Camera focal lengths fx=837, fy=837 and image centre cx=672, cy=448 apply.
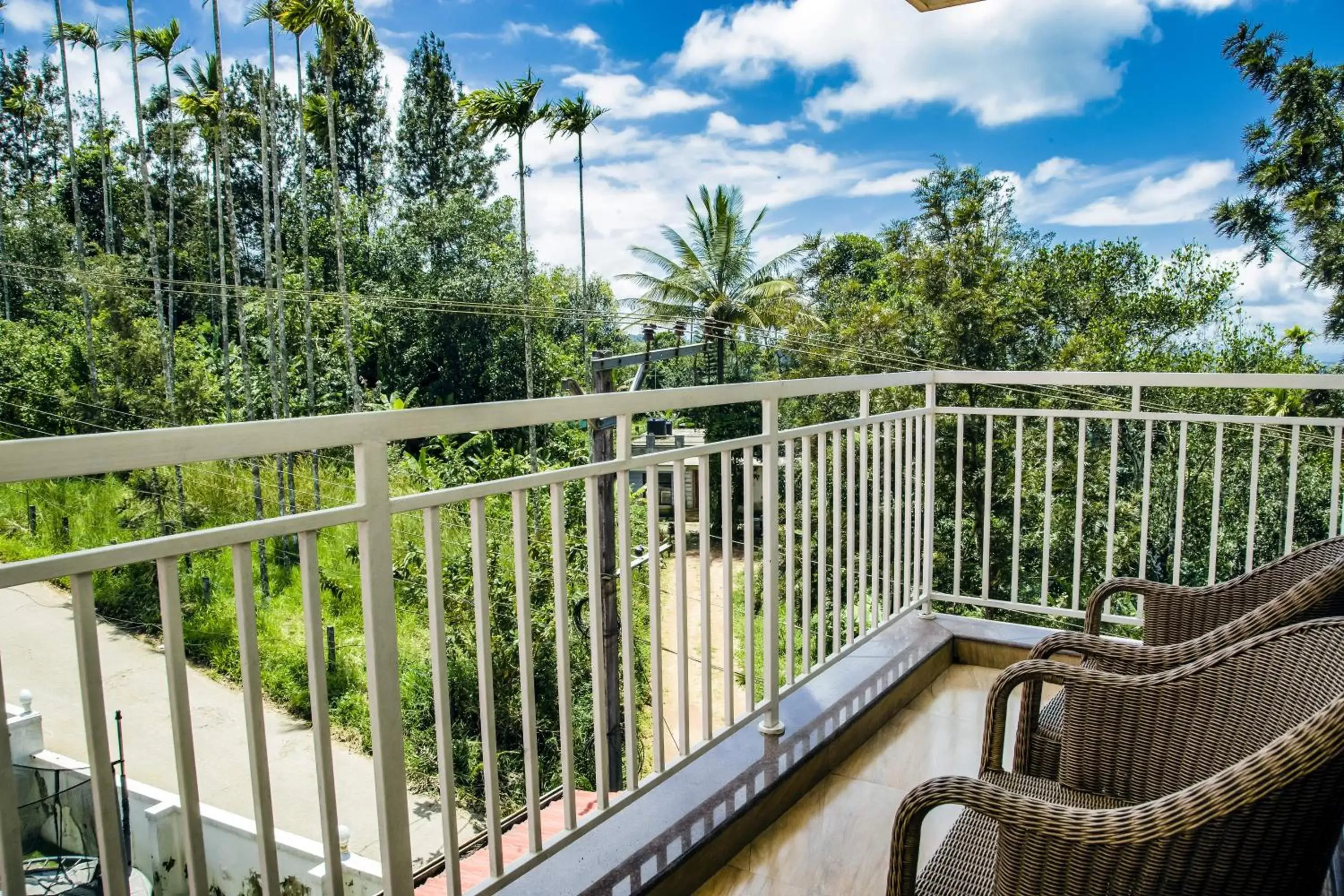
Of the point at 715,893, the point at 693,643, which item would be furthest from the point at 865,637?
Answer: the point at 693,643

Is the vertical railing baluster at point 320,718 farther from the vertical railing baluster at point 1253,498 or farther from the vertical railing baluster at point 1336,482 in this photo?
the vertical railing baluster at point 1336,482

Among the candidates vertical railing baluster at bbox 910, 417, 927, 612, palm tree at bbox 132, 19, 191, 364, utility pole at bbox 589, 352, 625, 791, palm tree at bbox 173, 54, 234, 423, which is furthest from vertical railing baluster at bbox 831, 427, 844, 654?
palm tree at bbox 132, 19, 191, 364

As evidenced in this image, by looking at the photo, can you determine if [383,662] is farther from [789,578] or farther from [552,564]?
[789,578]

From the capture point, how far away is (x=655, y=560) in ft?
5.41

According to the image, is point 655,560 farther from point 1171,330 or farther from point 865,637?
point 1171,330

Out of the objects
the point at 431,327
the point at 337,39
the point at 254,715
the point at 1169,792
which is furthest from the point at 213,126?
the point at 1169,792

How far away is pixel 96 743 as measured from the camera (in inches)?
33.3

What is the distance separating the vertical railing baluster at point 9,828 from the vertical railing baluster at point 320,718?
0.30 m

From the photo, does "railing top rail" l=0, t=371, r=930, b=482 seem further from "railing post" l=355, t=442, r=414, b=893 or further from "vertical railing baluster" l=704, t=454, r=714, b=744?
"vertical railing baluster" l=704, t=454, r=714, b=744

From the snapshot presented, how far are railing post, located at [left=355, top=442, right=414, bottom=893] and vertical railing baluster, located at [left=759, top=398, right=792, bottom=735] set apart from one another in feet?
3.17

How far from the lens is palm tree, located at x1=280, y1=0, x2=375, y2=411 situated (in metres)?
20.3

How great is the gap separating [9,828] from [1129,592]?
6.83 feet

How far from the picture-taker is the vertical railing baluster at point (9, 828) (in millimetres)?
766

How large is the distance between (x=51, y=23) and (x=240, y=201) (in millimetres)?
6195
